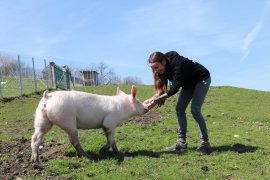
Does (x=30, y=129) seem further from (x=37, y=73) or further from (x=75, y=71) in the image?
(x=75, y=71)

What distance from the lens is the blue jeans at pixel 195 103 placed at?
956 centimetres

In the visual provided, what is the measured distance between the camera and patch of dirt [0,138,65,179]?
26.1ft

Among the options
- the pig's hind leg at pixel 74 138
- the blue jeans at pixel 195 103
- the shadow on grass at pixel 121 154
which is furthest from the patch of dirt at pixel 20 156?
the blue jeans at pixel 195 103

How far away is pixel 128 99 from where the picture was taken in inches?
393

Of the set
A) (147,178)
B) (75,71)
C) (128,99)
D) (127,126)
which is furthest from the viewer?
(75,71)

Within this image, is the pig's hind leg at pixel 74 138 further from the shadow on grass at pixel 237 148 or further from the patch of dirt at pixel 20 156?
the shadow on grass at pixel 237 148

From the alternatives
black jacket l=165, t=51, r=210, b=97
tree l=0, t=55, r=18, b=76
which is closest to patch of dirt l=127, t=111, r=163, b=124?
black jacket l=165, t=51, r=210, b=97

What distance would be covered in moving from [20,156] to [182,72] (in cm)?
370

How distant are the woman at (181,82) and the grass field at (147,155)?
594 millimetres

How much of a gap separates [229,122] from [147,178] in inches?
377

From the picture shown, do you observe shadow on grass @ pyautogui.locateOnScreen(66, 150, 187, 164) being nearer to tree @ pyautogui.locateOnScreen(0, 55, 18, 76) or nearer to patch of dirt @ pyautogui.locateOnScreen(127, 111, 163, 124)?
patch of dirt @ pyautogui.locateOnScreen(127, 111, 163, 124)

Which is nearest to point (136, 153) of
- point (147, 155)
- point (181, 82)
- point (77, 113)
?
point (147, 155)

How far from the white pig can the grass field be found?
1.65ft

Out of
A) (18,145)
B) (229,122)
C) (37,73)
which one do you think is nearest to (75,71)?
(37,73)
